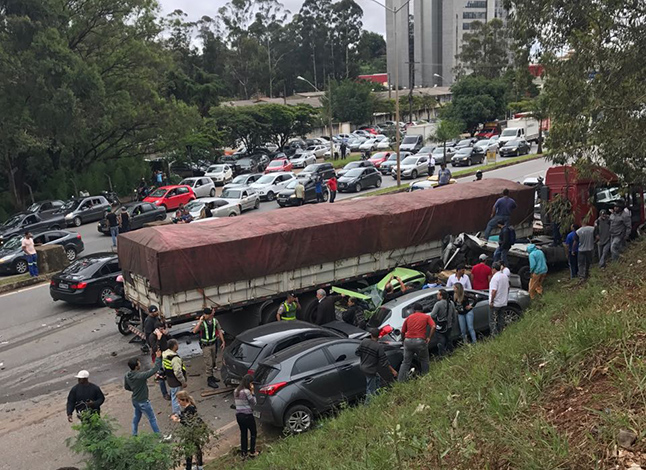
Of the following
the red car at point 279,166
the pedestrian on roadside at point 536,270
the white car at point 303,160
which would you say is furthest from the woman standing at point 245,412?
the white car at point 303,160

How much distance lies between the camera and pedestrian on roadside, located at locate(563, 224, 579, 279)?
592 inches

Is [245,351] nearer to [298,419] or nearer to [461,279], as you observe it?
[298,419]

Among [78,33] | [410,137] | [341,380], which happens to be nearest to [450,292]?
[341,380]

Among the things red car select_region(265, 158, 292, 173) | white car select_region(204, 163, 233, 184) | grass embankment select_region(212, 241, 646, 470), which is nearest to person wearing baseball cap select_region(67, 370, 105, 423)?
grass embankment select_region(212, 241, 646, 470)

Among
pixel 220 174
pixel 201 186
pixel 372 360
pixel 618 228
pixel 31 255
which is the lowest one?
pixel 220 174

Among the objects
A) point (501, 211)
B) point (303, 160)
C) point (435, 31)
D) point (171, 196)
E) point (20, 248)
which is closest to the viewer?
point (501, 211)

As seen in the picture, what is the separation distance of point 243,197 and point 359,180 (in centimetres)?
737

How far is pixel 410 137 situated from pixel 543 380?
49.2 metres

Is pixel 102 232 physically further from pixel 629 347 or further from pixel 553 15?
pixel 629 347

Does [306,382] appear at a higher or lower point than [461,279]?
lower

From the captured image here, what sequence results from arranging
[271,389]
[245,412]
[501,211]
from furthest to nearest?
[501,211] → [271,389] → [245,412]

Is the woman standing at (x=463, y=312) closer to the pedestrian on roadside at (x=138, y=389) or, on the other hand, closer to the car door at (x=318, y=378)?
the car door at (x=318, y=378)

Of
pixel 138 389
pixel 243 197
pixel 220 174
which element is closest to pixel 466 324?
pixel 138 389

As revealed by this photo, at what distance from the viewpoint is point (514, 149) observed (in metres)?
47.2
